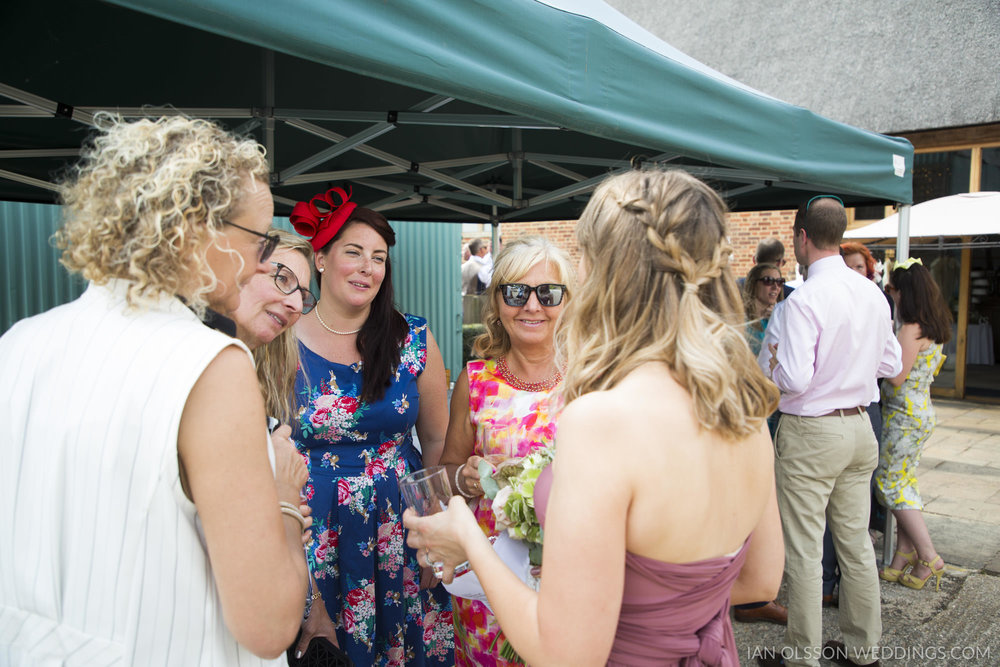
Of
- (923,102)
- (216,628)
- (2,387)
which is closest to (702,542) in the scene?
(216,628)

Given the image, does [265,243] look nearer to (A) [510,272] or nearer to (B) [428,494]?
(B) [428,494]

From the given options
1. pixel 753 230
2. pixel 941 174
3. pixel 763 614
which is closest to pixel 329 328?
pixel 763 614

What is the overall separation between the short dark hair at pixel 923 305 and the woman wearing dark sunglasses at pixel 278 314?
343 centimetres

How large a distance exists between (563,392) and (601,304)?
0.19m

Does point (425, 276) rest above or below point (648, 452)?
above

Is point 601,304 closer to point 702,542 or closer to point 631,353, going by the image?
point 631,353

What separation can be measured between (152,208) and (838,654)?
3.63 metres

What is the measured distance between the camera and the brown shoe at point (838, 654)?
10.4 feet

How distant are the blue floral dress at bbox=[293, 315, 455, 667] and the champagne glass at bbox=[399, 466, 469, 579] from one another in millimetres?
764

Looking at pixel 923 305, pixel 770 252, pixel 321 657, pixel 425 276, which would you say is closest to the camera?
pixel 321 657

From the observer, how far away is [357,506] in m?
2.21

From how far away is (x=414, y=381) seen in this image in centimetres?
242

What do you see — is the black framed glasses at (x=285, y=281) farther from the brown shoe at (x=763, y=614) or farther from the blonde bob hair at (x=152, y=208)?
the brown shoe at (x=763, y=614)

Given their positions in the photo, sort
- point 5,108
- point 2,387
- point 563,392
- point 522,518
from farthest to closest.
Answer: point 5,108 → point 522,518 → point 563,392 → point 2,387
